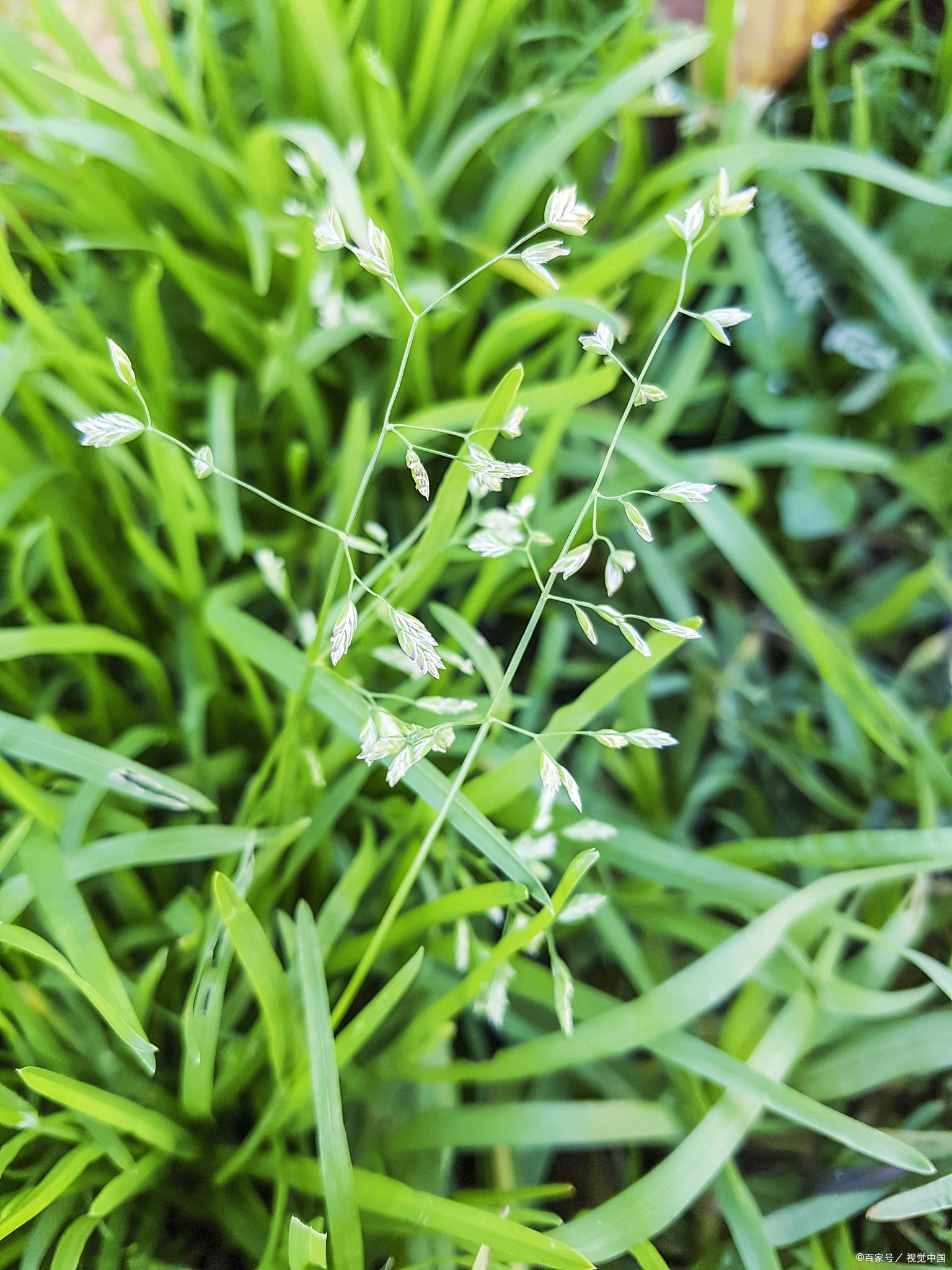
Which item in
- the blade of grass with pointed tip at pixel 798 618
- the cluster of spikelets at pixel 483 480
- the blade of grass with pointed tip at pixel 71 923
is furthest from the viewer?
the blade of grass with pointed tip at pixel 798 618

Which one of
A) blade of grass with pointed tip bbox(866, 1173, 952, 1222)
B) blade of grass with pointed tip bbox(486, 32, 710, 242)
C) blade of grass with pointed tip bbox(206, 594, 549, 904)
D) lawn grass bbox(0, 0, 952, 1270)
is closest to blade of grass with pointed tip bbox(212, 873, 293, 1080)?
lawn grass bbox(0, 0, 952, 1270)

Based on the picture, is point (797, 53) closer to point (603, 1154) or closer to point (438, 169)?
point (438, 169)

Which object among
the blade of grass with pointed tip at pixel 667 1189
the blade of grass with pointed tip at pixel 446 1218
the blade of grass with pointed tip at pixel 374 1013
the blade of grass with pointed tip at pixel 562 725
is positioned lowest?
the blade of grass with pointed tip at pixel 667 1189

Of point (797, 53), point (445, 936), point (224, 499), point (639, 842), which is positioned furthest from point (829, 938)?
point (797, 53)

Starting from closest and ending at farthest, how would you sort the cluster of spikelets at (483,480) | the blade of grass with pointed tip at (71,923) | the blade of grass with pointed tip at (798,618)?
the cluster of spikelets at (483,480)
the blade of grass with pointed tip at (71,923)
the blade of grass with pointed tip at (798,618)

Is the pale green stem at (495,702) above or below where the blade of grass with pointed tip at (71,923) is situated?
above

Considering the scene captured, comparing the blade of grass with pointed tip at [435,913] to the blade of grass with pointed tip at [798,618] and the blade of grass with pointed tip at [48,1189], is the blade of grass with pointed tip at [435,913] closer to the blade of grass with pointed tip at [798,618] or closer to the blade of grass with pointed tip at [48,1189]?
the blade of grass with pointed tip at [48,1189]

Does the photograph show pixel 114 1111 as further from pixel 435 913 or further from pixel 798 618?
pixel 798 618

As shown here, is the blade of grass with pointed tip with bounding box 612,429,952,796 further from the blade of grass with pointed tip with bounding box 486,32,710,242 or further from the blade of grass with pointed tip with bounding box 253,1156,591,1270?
the blade of grass with pointed tip with bounding box 253,1156,591,1270

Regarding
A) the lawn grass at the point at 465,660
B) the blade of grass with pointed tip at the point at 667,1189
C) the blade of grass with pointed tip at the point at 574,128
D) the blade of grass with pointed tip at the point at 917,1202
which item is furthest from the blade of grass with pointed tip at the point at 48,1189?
the blade of grass with pointed tip at the point at 574,128
